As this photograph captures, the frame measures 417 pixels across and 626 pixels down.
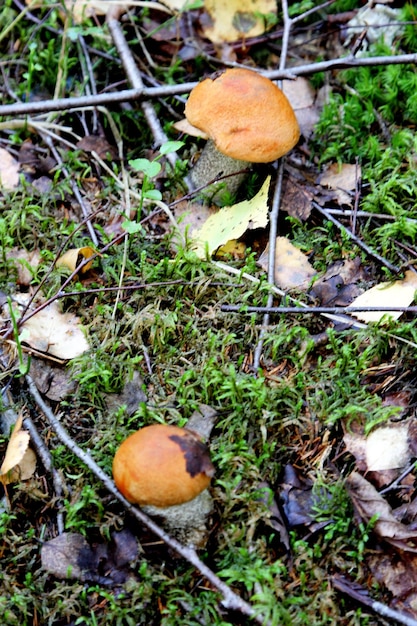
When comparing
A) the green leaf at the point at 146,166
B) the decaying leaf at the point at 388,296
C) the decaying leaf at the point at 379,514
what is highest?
the green leaf at the point at 146,166

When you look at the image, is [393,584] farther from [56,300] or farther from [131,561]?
[56,300]

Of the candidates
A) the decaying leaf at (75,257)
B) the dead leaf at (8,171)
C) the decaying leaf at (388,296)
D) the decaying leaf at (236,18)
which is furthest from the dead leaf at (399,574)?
the decaying leaf at (236,18)

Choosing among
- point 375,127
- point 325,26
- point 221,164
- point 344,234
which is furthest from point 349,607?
point 325,26

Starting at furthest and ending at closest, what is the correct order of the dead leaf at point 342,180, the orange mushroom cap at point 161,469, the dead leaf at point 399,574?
the dead leaf at point 342,180 → the dead leaf at point 399,574 → the orange mushroom cap at point 161,469

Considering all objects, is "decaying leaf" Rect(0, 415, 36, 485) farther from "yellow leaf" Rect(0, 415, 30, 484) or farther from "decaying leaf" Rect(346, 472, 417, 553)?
"decaying leaf" Rect(346, 472, 417, 553)

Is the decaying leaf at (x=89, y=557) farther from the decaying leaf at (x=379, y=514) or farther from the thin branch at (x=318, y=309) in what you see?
the thin branch at (x=318, y=309)

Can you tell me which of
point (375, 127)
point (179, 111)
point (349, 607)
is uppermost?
point (179, 111)
